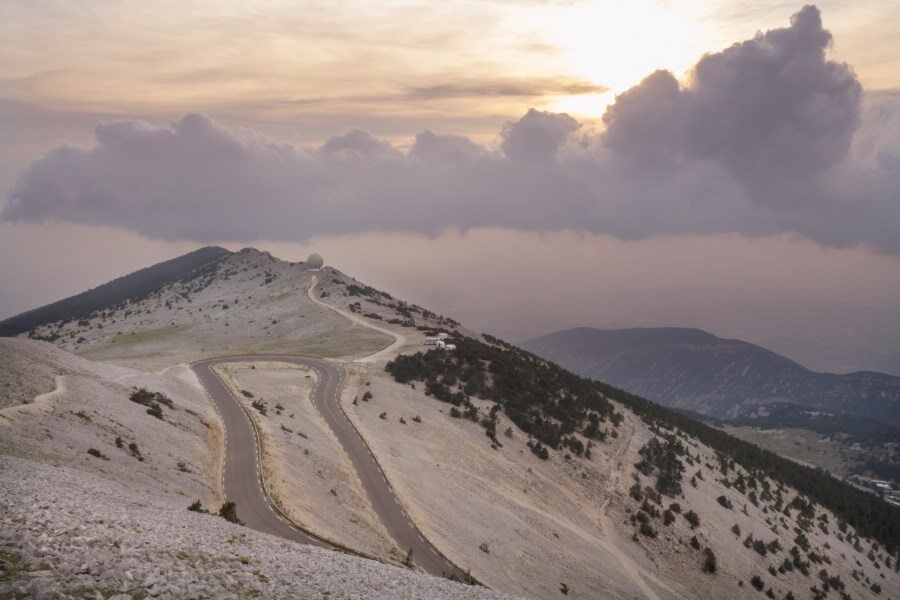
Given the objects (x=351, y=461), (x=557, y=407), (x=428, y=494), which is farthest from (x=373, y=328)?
(x=428, y=494)

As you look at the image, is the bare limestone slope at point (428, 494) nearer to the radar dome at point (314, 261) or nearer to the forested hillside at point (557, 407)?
the forested hillside at point (557, 407)

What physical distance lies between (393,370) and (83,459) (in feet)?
189

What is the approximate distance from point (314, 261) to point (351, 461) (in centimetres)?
13804

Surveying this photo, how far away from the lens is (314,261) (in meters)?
187

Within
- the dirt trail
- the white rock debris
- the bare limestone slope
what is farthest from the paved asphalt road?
the dirt trail

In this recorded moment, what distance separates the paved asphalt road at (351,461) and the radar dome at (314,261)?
356 ft

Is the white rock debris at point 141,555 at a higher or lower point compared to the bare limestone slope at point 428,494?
higher

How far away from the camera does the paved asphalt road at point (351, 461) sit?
126ft

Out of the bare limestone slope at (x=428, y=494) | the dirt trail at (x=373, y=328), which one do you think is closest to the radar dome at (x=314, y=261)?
the dirt trail at (x=373, y=328)

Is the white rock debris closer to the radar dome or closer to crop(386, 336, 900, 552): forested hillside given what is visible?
crop(386, 336, 900, 552): forested hillside

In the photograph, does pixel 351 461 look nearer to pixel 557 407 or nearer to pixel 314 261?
pixel 557 407

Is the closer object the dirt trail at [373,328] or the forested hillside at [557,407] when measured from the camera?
the forested hillside at [557,407]

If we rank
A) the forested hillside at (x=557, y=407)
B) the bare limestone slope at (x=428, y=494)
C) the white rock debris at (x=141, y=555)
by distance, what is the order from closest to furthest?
the white rock debris at (x=141, y=555), the bare limestone slope at (x=428, y=494), the forested hillside at (x=557, y=407)

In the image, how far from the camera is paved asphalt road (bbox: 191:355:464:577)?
3844 cm
